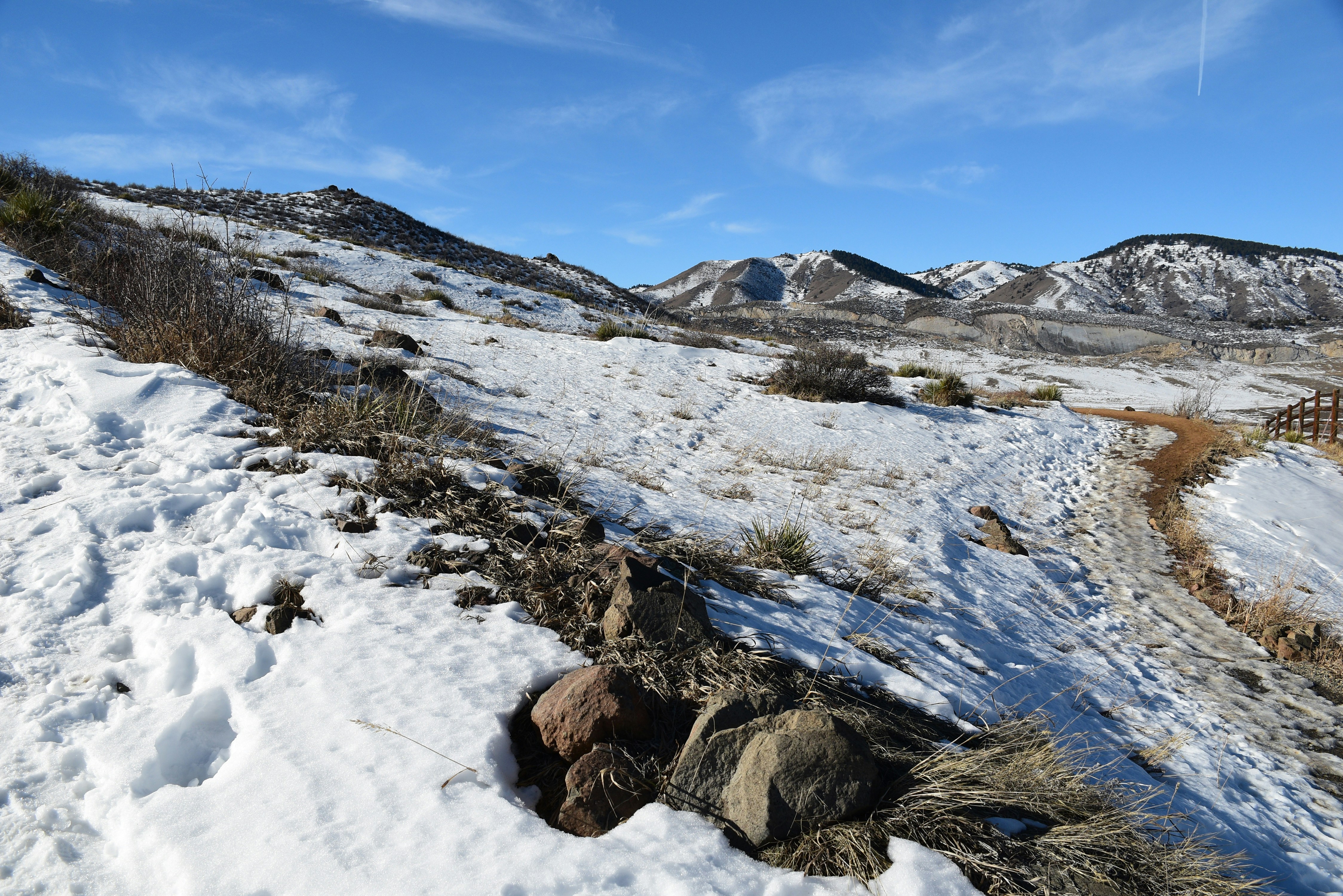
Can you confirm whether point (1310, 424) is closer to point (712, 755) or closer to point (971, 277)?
point (712, 755)

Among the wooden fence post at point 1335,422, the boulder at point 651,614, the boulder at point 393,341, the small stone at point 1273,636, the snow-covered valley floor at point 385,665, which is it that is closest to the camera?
the snow-covered valley floor at point 385,665

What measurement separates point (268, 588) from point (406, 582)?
533 mm

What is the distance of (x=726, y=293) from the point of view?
6412 centimetres

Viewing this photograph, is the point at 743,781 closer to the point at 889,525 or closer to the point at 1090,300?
the point at 889,525

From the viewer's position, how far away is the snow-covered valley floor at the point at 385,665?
1727 mm

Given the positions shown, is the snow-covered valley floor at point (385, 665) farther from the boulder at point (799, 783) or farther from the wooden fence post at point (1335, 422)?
the wooden fence post at point (1335, 422)

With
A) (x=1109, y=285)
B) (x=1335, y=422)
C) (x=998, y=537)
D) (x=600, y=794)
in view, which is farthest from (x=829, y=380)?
(x=1109, y=285)

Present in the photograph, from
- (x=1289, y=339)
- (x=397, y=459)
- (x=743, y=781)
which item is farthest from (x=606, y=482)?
(x=1289, y=339)

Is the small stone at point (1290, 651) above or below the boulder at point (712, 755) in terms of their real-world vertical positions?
above

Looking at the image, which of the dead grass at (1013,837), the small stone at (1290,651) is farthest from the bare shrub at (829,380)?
the dead grass at (1013,837)

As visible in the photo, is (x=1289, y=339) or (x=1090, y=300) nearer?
(x=1289, y=339)

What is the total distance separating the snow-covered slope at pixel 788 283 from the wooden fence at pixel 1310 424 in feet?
123

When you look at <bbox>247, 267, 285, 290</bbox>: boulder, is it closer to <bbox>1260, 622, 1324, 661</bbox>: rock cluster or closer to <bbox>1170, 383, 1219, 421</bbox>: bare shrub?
<bbox>1260, 622, 1324, 661</bbox>: rock cluster

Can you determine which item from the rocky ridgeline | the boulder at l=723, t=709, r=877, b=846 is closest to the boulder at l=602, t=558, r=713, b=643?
the boulder at l=723, t=709, r=877, b=846
